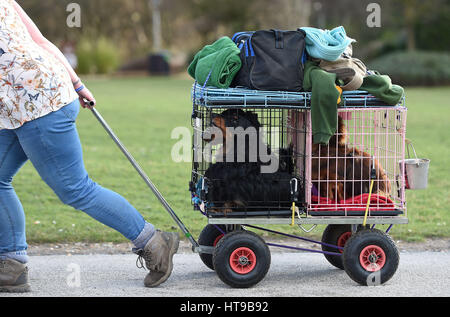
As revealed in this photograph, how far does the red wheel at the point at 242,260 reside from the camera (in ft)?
15.7

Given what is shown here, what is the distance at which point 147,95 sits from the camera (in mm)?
24438

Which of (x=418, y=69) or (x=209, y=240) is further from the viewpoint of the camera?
(x=418, y=69)

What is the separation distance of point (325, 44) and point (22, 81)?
6.23ft

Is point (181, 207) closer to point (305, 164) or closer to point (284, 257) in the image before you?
point (284, 257)

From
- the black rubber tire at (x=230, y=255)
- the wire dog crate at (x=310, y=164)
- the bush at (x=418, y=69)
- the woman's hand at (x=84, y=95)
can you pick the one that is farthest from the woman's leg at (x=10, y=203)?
the bush at (x=418, y=69)

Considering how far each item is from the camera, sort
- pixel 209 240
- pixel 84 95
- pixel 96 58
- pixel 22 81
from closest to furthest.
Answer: pixel 22 81 → pixel 84 95 → pixel 209 240 → pixel 96 58

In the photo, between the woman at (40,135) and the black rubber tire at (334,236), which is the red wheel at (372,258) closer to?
the black rubber tire at (334,236)

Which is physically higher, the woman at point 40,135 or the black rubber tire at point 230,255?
the woman at point 40,135

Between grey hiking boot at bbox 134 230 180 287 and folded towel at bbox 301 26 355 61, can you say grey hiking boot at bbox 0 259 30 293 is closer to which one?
grey hiking boot at bbox 134 230 180 287

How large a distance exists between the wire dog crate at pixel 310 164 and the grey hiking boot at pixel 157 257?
0.34 m

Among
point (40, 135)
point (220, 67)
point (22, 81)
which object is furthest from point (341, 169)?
point (22, 81)

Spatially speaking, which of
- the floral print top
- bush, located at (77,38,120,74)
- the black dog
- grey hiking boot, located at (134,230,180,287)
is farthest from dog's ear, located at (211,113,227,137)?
bush, located at (77,38,120,74)

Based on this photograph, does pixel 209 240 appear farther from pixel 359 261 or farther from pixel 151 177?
pixel 151 177

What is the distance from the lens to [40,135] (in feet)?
14.5
